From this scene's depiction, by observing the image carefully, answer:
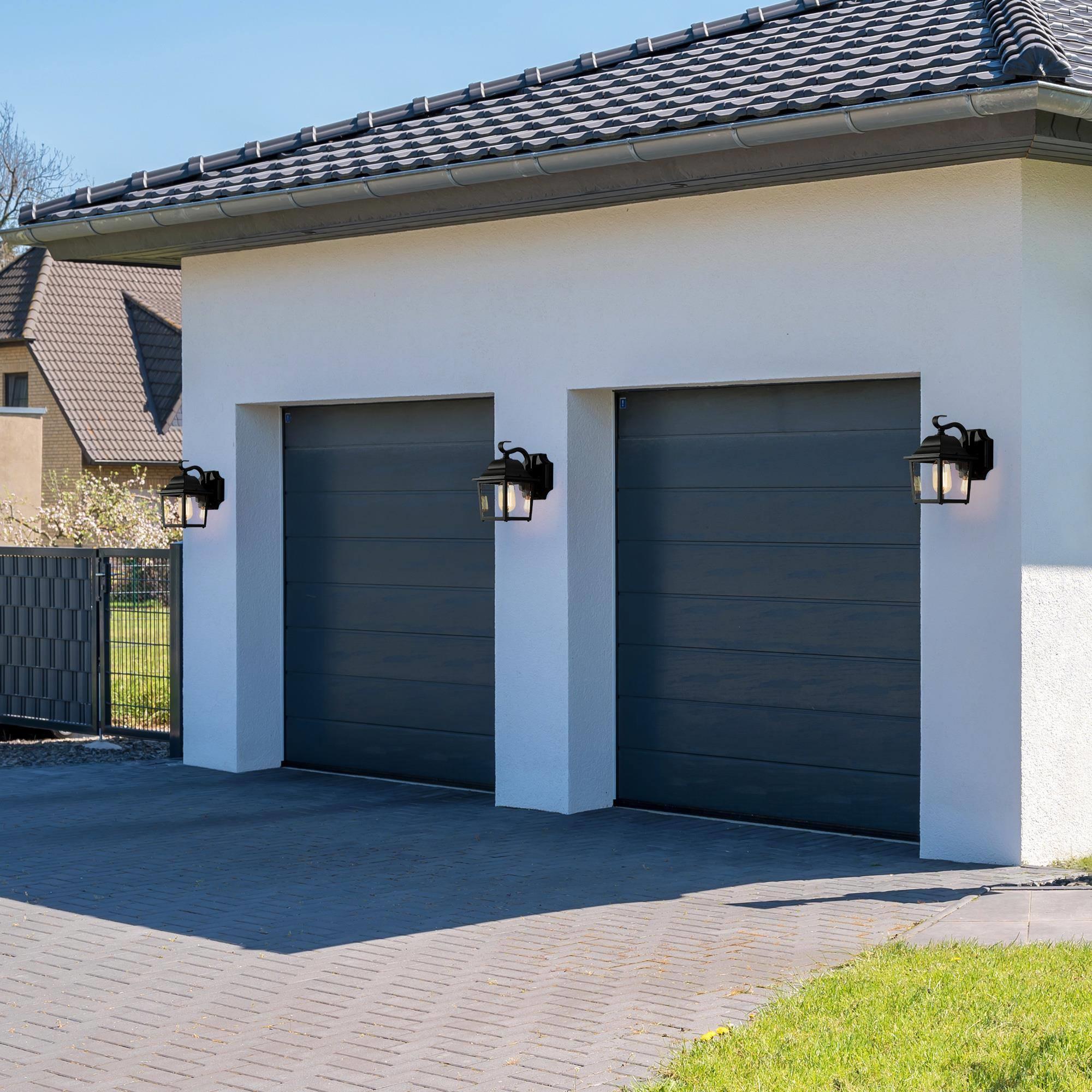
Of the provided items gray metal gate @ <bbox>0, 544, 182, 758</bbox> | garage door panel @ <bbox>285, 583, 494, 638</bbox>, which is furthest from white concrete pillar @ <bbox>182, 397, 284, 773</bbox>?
gray metal gate @ <bbox>0, 544, 182, 758</bbox>

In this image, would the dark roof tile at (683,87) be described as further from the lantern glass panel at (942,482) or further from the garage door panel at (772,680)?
the garage door panel at (772,680)

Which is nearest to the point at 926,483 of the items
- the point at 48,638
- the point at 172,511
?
the point at 172,511

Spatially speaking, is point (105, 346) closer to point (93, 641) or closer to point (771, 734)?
point (93, 641)

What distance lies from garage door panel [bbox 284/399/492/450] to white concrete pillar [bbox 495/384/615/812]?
1.57ft

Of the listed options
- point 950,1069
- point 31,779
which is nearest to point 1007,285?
point 950,1069

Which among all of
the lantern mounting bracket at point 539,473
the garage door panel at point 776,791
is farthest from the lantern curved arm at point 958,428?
the lantern mounting bracket at point 539,473

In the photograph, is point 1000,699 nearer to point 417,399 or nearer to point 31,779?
point 417,399

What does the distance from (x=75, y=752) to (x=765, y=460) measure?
20.4ft

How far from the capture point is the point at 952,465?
7.61 metres

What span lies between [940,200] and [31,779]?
7.11 meters

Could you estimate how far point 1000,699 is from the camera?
761 centimetres

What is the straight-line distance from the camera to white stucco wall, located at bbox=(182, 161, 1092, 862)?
25.1 feet

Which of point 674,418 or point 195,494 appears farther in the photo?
point 195,494

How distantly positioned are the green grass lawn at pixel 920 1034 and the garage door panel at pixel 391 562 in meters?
4.69
